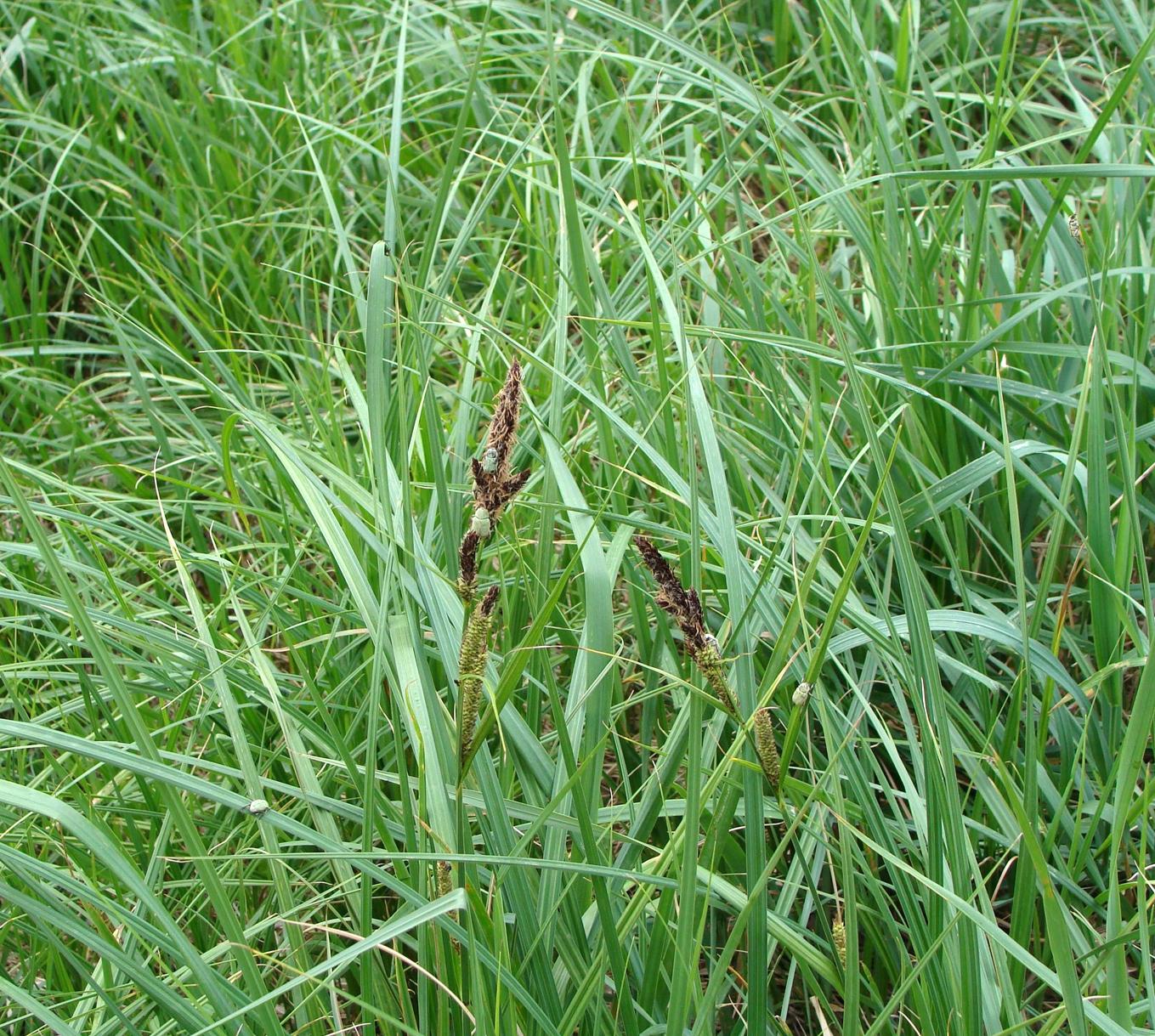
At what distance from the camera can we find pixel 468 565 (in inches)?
37.4

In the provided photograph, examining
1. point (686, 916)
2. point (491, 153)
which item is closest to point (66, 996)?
point (686, 916)

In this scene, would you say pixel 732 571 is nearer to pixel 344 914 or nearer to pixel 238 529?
pixel 344 914

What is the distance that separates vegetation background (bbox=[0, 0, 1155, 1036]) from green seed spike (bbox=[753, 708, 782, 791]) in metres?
0.02

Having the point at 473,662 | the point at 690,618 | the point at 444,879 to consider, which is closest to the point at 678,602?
the point at 690,618

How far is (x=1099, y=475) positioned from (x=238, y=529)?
152 centimetres

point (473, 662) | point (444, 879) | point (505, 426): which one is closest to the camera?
point (505, 426)

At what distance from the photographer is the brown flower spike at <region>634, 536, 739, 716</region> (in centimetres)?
99

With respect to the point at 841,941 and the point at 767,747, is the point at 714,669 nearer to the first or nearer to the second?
the point at 767,747

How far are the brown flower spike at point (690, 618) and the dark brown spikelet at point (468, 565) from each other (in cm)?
14

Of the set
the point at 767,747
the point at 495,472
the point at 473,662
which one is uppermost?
the point at 495,472

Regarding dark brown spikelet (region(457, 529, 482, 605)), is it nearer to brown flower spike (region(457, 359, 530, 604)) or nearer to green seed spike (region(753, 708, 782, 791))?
brown flower spike (region(457, 359, 530, 604))

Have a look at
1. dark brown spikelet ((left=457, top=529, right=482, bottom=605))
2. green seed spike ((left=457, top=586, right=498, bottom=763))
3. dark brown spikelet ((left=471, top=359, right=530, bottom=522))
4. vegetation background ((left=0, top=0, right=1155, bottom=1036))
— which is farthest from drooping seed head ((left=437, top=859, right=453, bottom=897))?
dark brown spikelet ((left=471, top=359, right=530, bottom=522))

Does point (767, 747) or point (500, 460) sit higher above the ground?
point (500, 460)

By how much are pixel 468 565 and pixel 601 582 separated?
271mm
